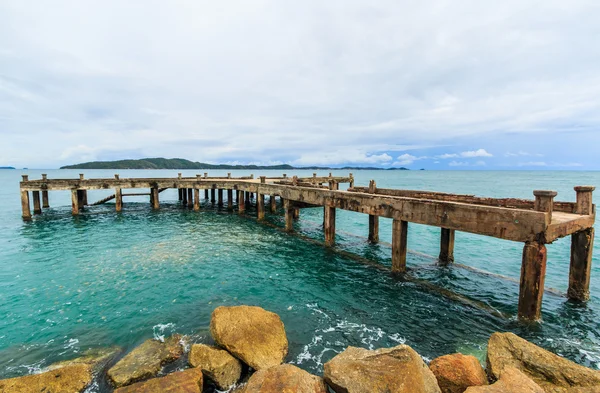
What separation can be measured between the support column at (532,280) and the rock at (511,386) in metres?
4.73

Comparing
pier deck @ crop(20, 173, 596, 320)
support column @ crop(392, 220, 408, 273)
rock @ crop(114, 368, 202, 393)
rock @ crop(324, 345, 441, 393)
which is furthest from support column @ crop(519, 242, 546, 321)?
rock @ crop(114, 368, 202, 393)

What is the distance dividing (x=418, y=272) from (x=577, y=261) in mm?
6256

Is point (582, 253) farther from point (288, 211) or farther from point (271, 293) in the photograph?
point (288, 211)

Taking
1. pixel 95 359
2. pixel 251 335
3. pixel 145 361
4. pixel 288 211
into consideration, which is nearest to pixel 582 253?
pixel 251 335

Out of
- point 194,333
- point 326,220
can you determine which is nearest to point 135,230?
point 326,220

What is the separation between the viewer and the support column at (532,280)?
9.58 metres

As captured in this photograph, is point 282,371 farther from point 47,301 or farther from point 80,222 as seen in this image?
point 80,222

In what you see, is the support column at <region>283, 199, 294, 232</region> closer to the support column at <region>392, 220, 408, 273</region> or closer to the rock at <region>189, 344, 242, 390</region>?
the support column at <region>392, 220, 408, 273</region>

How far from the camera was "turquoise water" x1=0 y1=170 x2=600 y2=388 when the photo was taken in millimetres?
9812

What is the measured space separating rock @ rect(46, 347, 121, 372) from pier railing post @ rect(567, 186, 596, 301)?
16.7 metres

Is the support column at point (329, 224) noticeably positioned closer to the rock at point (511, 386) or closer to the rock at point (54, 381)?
the rock at point (511, 386)

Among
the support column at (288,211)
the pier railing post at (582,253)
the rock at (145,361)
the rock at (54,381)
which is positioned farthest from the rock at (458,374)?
the support column at (288,211)

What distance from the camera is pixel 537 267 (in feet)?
31.6

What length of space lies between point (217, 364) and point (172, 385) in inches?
47.5
